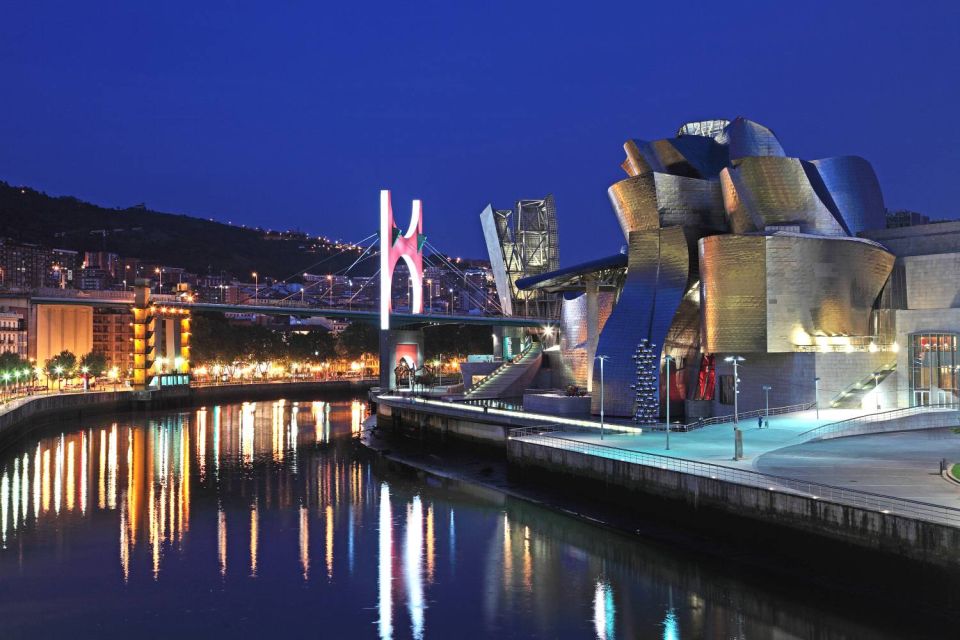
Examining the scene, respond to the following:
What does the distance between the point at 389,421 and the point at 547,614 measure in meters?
34.7

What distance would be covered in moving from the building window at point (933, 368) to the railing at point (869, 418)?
3.32 ft

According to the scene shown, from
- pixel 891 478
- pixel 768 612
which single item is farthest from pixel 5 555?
pixel 891 478

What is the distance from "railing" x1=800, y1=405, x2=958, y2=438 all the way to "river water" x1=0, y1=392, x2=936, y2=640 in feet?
29.2

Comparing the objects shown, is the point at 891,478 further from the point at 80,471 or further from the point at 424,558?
the point at 80,471

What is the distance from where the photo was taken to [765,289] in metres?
33.6

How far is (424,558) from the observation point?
796 inches

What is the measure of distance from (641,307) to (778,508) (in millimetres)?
18838

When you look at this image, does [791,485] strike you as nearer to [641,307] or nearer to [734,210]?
[641,307]

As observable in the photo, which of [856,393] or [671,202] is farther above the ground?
[671,202]

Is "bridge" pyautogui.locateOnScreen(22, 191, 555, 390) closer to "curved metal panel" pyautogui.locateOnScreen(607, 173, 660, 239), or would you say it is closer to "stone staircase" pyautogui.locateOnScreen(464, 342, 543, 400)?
"stone staircase" pyautogui.locateOnScreen(464, 342, 543, 400)

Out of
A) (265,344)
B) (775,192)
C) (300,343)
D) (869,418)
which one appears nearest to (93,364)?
(265,344)

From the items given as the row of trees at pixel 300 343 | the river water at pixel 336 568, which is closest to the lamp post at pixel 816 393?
the river water at pixel 336 568

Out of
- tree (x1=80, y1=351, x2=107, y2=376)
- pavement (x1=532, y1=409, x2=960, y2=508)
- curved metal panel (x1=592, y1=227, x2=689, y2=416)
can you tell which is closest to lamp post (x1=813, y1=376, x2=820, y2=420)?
pavement (x1=532, y1=409, x2=960, y2=508)

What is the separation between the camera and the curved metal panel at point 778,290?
33.6 meters
